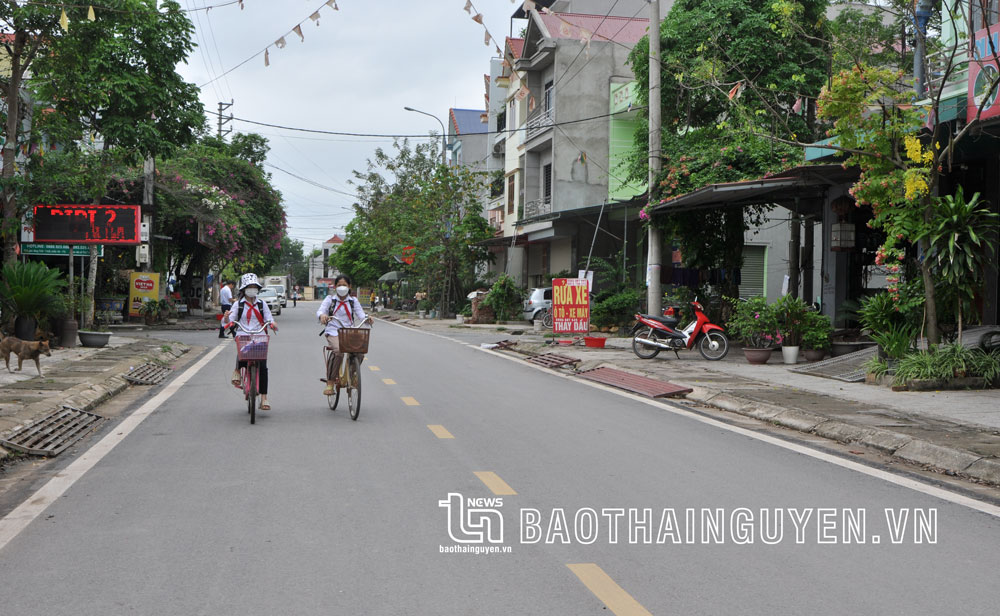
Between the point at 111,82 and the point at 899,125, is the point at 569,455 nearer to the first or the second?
the point at 899,125

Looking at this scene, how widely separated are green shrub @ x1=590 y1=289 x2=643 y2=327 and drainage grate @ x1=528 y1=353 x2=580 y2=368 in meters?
8.89

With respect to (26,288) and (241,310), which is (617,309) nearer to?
(26,288)

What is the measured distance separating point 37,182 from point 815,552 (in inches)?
704

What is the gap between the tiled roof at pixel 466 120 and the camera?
62.2 meters

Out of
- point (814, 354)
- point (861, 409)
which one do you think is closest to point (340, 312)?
point (861, 409)

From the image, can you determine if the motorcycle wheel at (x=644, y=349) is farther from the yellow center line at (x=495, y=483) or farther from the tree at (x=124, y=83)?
the yellow center line at (x=495, y=483)

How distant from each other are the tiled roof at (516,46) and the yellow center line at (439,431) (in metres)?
33.8

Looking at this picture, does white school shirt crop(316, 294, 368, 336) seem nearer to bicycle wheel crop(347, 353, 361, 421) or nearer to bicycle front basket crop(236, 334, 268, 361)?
bicycle wheel crop(347, 353, 361, 421)

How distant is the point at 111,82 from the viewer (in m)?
21.3

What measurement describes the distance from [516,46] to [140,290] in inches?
806

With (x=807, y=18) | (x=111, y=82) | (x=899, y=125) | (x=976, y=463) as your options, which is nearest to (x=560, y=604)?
(x=976, y=463)

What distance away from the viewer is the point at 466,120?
63.2m

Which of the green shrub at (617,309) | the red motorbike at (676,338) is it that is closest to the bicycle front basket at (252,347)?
the red motorbike at (676,338)

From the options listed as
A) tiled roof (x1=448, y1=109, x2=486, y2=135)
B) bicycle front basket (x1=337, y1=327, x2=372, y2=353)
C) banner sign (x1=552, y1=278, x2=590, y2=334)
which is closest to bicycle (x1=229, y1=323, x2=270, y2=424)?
bicycle front basket (x1=337, y1=327, x2=372, y2=353)
